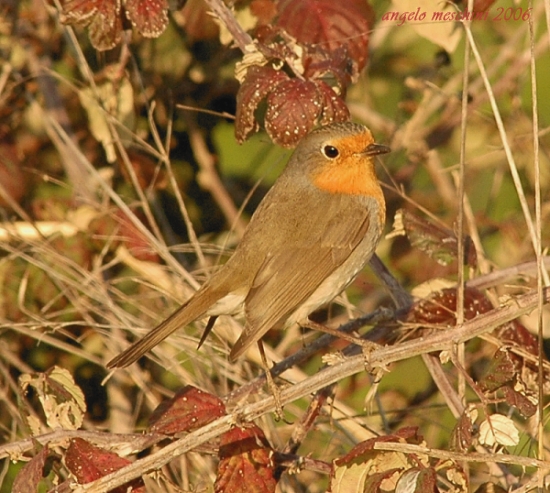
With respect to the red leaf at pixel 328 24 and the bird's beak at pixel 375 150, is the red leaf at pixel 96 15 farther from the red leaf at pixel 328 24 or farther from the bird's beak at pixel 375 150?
the bird's beak at pixel 375 150

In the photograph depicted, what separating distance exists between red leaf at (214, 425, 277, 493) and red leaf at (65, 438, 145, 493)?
0.74ft

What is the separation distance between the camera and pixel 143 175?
405cm

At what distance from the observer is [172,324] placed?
9.55ft

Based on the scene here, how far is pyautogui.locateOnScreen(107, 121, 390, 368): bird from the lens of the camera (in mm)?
3078

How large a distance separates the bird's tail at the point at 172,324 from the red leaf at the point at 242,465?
1.37 ft

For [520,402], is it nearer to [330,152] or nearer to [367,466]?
[367,466]

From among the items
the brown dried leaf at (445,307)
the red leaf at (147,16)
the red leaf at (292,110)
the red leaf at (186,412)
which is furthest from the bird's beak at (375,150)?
the red leaf at (186,412)

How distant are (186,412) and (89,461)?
0.31m

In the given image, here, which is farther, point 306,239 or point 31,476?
point 306,239

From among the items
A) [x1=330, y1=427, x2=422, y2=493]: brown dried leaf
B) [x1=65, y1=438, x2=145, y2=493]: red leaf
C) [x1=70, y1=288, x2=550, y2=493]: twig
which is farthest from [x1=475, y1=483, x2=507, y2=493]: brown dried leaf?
[x1=65, y1=438, x2=145, y2=493]: red leaf

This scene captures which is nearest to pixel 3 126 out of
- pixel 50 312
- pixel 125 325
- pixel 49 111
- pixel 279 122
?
pixel 49 111

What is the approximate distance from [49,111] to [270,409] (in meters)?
2.15

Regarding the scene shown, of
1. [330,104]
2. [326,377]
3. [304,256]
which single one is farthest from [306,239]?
[326,377]

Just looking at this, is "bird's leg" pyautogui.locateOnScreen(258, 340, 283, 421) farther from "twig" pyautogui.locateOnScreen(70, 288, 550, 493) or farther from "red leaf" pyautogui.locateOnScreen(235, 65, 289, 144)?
"red leaf" pyautogui.locateOnScreen(235, 65, 289, 144)
